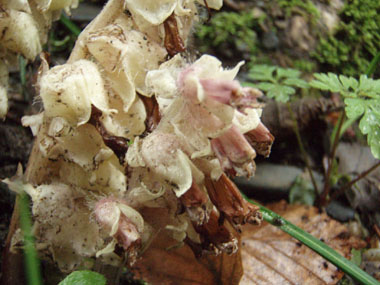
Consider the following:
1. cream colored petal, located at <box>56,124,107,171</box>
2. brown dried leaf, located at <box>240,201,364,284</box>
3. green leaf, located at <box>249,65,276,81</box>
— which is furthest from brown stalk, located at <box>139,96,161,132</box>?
green leaf, located at <box>249,65,276,81</box>

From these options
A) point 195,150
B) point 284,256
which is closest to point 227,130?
point 195,150

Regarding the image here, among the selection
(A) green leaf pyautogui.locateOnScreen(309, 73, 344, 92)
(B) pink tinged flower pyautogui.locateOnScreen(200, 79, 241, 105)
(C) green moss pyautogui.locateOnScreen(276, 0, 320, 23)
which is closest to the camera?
(B) pink tinged flower pyautogui.locateOnScreen(200, 79, 241, 105)

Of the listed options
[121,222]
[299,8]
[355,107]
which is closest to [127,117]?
[121,222]

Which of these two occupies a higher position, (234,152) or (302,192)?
(234,152)

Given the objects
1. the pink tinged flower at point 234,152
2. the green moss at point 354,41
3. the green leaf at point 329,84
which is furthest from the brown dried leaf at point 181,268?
the green moss at point 354,41

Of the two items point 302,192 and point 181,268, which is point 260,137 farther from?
point 302,192

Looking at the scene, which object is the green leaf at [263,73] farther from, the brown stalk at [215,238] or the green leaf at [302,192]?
the brown stalk at [215,238]

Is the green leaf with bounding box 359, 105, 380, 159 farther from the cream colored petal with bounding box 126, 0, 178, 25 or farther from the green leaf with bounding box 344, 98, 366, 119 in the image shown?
the cream colored petal with bounding box 126, 0, 178, 25
